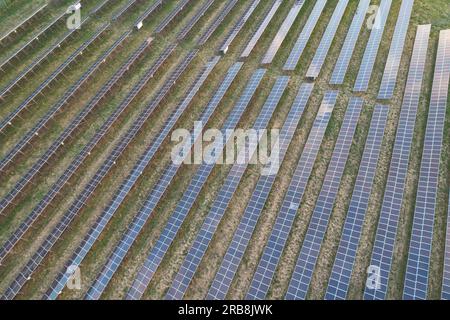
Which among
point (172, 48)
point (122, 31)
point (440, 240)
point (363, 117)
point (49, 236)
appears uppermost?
point (122, 31)

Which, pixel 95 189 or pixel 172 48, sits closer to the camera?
pixel 95 189

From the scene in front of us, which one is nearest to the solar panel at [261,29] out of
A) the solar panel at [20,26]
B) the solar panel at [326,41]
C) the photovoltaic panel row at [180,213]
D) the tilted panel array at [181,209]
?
the tilted panel array at [181,209]

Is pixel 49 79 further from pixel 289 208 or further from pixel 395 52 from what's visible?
pixel 395 52

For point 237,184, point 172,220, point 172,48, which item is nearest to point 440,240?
point 237,184

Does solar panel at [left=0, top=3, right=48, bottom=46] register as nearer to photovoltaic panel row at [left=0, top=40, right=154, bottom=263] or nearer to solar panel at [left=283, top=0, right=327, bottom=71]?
photovoltaic panel row at [left=0, top=40, right=154, bottom=263]

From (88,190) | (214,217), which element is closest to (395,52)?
(214,217)

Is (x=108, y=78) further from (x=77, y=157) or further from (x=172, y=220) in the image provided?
(x=172, y=220)

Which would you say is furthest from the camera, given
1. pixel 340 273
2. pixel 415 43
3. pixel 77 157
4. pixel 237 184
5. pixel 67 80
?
pixel 415 43
